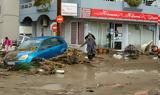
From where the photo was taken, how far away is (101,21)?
3519 cm

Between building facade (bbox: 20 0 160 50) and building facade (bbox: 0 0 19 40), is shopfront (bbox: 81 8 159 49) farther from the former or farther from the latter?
building facade (bbox: 0 0 19 40)

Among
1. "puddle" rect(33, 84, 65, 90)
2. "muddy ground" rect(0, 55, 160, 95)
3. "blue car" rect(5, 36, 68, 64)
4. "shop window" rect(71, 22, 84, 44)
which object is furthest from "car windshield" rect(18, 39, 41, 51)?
"shop window" rect(71, 22, 84, 44)

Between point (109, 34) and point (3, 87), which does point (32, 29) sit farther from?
point (3, 87)

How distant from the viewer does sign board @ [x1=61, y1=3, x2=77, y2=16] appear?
104ft

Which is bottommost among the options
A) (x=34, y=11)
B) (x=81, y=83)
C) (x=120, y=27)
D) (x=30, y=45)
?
(x=81, y=83)

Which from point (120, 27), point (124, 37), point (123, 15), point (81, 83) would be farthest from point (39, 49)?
point (124, 37)

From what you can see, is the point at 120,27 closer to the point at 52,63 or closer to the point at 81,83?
the point at 52,63

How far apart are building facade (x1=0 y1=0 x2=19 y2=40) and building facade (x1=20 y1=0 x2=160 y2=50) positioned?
462 centimetres

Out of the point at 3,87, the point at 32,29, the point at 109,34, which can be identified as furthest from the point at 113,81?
the point at 32,29

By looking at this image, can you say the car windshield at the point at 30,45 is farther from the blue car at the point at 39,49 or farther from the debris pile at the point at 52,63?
the debris pile at the point at 52,63

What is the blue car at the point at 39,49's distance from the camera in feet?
70.1

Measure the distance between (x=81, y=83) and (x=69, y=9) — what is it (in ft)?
53.0

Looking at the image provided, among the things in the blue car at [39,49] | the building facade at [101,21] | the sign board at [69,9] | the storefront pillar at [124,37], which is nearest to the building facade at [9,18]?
the building facade at [101,21]

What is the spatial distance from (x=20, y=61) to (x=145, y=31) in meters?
21.1
